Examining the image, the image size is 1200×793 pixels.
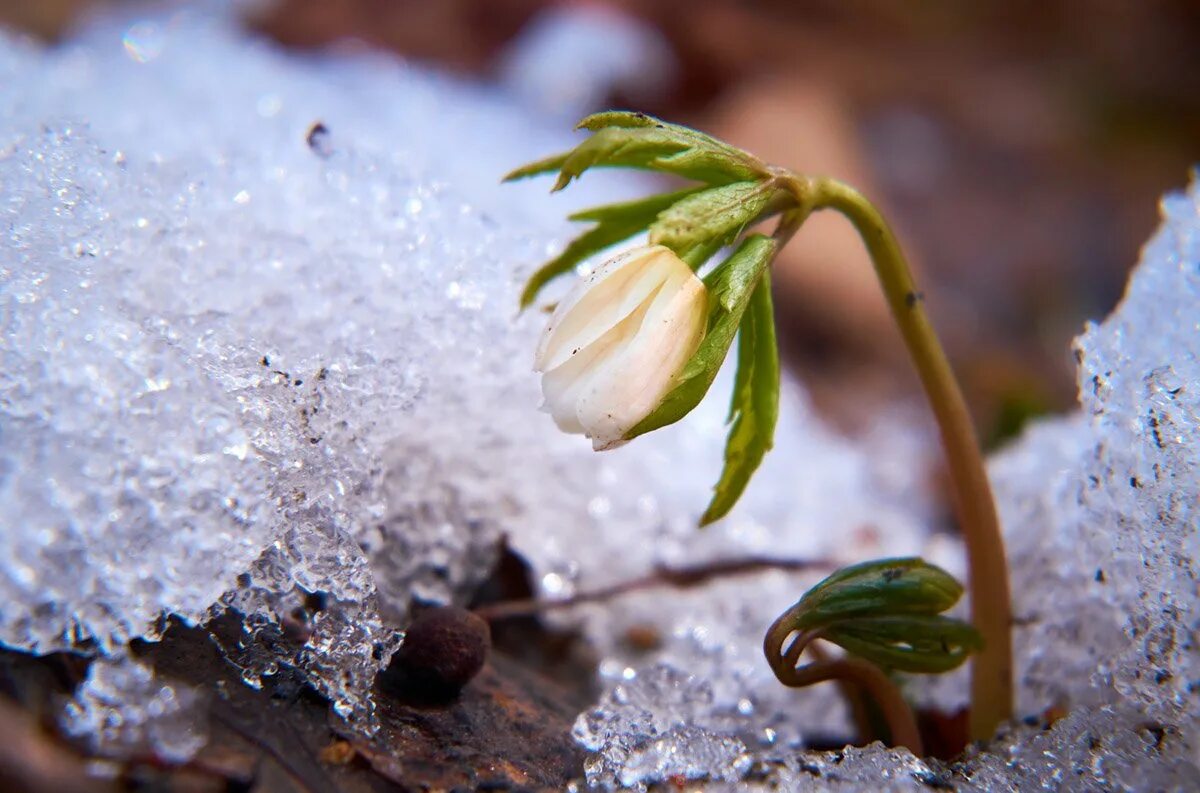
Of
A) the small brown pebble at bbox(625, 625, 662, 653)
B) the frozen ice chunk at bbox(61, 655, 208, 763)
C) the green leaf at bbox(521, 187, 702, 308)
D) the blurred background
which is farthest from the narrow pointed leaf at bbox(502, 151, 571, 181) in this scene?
the blurred background

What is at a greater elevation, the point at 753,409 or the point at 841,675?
the point at 753,409

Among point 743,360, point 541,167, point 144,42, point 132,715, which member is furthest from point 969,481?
point 144,42

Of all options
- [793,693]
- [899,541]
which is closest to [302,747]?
[793,693]

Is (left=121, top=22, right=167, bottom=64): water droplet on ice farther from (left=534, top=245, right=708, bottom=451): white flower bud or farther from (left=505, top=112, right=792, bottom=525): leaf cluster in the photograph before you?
(left=534, top=245, right=708, bottom=451): white flower bud

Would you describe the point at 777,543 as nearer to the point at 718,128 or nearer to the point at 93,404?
the point at 93,404

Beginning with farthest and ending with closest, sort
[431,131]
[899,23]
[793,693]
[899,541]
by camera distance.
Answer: [899,23], [431,131], [899,541], [793,693]

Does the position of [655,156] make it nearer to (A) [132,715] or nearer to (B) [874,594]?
(B) [874,594]

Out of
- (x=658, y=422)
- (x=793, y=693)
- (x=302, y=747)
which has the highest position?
(x=658, y=422)
